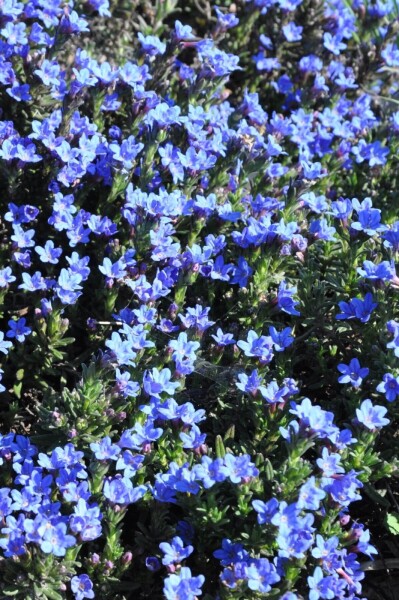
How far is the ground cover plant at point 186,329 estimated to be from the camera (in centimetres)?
349

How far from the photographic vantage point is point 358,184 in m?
5.55

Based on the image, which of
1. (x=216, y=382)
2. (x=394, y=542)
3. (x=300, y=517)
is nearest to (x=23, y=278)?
(x=216, y=382)

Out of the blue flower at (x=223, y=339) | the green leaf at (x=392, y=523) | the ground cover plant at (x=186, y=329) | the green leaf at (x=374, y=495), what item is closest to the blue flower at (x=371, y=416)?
the ground cover plant at (x=186, y=329)

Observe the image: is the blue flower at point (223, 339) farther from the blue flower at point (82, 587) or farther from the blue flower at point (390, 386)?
the blue flower at point (82, 587)

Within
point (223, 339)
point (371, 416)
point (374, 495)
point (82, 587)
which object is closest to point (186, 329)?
point (223, 339)

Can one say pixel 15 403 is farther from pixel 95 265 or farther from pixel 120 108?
pixel 120 108

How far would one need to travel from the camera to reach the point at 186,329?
4.18m

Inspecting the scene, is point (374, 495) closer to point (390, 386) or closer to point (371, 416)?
point (371, 416)

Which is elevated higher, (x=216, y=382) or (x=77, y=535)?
(x=216, y=382)

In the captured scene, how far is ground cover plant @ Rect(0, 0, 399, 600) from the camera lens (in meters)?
3.49

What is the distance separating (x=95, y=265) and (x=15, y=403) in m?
0.92

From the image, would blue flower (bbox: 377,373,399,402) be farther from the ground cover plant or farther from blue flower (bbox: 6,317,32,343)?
blue flower (bbox: 6,317,32,343)

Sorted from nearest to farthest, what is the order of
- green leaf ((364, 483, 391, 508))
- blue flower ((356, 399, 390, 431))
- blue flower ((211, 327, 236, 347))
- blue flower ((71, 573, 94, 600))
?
blue flower ((71, 573, 94, 600)) < blue flower ((356, 399, 390, 431)) < green leaf ((364, 483, 391, 508)) < blue flower ((211, 327, 236, 347))

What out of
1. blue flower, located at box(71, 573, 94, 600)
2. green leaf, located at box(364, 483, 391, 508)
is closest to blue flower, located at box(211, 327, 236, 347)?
green leaf, located at box(364, 483, 391, 508)
